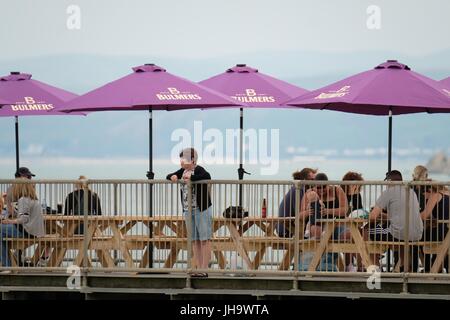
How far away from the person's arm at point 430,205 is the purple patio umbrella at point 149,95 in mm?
3786

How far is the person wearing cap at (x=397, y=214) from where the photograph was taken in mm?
16453

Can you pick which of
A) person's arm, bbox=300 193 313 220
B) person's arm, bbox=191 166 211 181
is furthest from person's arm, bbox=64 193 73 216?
person's arm, bbox=300 193 313 220

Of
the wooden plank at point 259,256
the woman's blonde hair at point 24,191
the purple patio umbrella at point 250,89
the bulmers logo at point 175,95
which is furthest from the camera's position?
the purple patio umbrella at point 250,89

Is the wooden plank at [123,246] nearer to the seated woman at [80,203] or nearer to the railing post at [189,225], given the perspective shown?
the seated woman at [80,203]

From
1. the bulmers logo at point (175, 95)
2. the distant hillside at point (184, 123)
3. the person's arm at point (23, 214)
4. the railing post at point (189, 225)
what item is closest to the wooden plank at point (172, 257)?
the railing post at point (189, 225)

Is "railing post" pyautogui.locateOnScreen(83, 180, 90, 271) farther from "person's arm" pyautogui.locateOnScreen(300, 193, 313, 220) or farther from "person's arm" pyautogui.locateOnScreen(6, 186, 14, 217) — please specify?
"person's arm" pyautogui.locateOnScreen(300, 193, 313, 220)

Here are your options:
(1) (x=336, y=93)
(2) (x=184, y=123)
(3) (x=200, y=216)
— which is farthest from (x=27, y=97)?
(2) (x=184, y=123)

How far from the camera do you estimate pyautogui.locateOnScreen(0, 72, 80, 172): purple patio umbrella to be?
2262 cm

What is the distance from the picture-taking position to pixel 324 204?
54.6ft

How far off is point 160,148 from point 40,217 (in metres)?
107

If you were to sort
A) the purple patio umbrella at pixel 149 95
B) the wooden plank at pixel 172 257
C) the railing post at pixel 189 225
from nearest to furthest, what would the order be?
the railing post at pixel 189 225, the wooden plank at pixel 172 257, the purple patio umbrella at pixel 149 95

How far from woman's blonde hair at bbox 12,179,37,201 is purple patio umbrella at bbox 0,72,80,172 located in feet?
15.6

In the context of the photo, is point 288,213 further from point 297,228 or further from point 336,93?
point 336,93

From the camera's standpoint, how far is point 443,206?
54.0 ft
